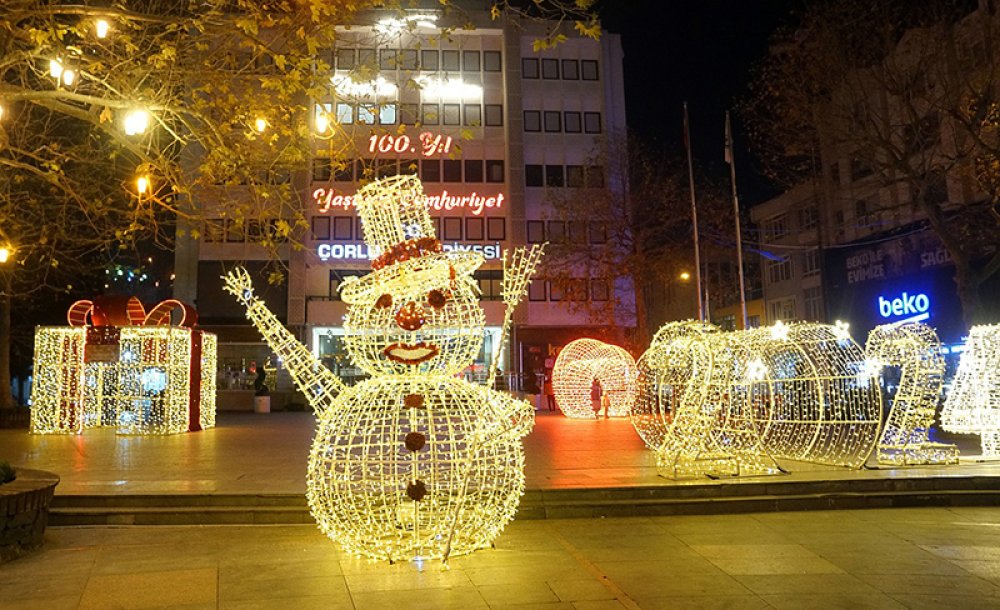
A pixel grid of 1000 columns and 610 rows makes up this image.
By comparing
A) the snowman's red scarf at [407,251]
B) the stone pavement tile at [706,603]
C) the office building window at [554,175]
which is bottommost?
the stone pavement tile at [706,603]

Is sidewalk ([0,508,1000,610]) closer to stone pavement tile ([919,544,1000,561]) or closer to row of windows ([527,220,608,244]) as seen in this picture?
stone pavement tile ([919,544,1000,561])

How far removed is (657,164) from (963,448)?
1757cm

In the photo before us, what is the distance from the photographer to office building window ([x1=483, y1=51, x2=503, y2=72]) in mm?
36250

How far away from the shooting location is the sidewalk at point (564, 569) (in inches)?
200

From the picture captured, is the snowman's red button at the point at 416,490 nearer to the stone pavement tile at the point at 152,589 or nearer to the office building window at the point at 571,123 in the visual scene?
the stone pavement tile at the point at 152,589

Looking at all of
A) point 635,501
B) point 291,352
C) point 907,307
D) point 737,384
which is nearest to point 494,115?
point 907,307

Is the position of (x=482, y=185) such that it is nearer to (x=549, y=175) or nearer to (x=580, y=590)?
(x=549, y=175)

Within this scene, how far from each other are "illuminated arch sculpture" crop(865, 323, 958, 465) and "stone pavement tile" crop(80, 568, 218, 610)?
27.0 feet

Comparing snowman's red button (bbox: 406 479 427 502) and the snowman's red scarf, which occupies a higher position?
the snowman's red scarf

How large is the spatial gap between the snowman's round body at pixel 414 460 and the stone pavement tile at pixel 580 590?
769 millimetres

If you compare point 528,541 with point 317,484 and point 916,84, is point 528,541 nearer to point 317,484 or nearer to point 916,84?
point 317,484

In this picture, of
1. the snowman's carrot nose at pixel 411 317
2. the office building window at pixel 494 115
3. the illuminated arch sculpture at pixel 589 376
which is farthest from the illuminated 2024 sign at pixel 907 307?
the snowman's carrot nose at pixel 411 317

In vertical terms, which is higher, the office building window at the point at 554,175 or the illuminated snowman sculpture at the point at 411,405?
the office building window at the point at 554,175

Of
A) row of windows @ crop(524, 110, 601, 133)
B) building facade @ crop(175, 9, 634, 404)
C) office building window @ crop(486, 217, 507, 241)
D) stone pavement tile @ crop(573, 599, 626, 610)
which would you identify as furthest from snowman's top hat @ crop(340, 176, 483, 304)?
row of windows @ crop(524, 110, 601, 133)
